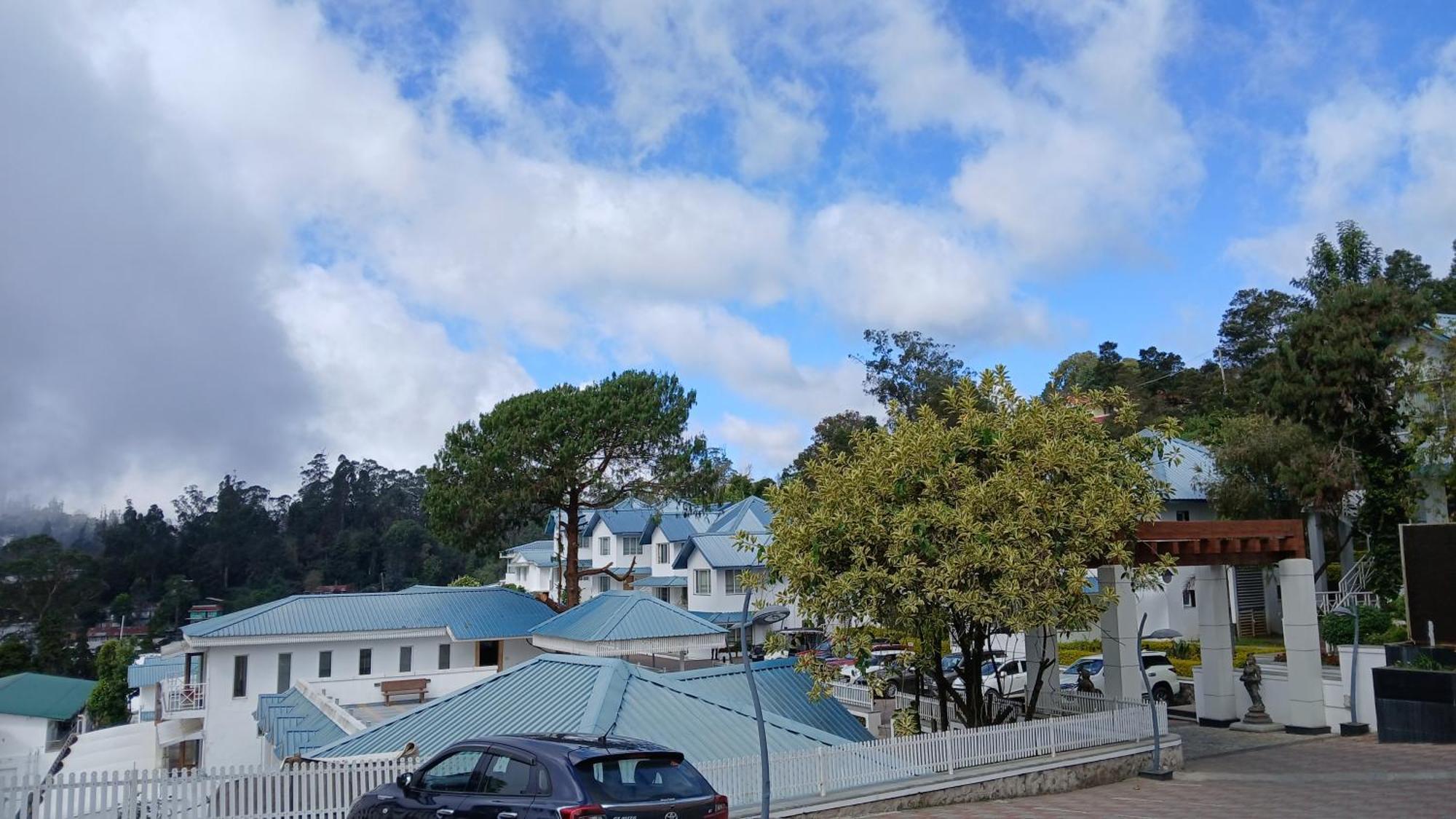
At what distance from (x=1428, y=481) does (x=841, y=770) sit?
937 inches

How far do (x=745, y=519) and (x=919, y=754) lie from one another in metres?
43.1

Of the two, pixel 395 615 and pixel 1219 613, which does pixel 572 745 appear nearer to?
pixel 1219 613

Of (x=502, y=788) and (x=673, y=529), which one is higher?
(x=673, y=529)

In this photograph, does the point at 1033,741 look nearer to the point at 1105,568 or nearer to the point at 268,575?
the point at 1105,568

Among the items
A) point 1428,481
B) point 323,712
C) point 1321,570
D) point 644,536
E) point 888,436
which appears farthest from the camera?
point 644,536

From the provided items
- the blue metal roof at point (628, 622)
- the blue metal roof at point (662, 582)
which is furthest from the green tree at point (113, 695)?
the blue metal roof at point (628, 622)

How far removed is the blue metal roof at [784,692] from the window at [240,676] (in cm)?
1840

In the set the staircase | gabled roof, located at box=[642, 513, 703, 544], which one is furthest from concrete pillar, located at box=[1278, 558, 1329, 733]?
gabled roof, located at box=[642, 513, 703, 544]

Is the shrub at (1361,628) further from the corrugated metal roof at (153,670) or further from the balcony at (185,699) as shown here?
the corrugated metal roof at (153,670)

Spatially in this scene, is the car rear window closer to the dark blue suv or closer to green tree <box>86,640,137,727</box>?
the dark blue suv

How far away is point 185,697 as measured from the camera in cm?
2956

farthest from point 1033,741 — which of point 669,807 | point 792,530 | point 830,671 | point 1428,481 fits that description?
point 1428,481

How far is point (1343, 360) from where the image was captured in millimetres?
29672

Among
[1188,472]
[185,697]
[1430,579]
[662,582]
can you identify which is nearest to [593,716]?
[1430,579]
